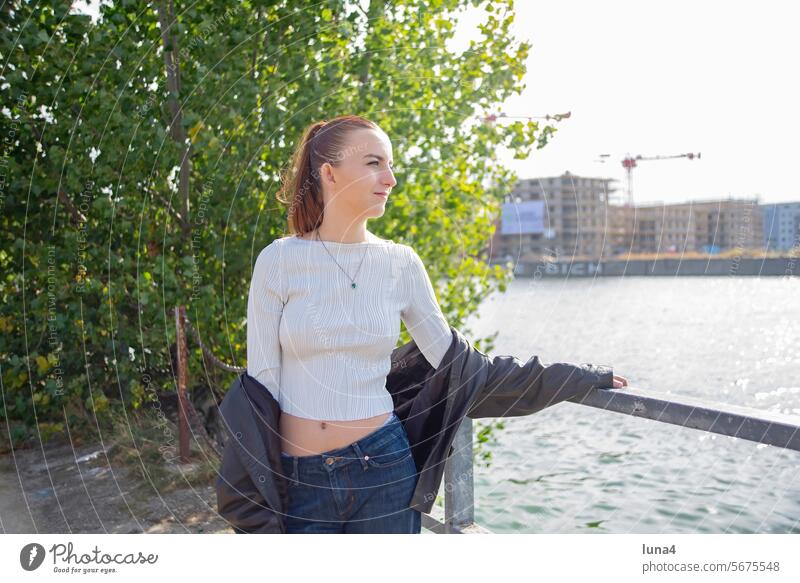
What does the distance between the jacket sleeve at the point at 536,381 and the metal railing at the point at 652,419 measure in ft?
0.14

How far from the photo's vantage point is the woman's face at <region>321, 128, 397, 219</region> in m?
1.80

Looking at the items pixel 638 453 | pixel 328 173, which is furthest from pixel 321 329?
pixel 638 453

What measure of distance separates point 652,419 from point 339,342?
71 centimetres

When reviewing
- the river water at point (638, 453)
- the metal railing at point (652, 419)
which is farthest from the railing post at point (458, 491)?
the river water at point (638, 453)

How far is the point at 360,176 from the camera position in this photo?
1800mm

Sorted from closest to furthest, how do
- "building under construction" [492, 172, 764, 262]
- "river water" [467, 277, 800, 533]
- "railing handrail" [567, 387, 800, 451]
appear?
"railing handrail" [567, 387, 800, 451] < "building under construction" [492, 172, 764, 262] < "river water" [467, 277, 800, 533]

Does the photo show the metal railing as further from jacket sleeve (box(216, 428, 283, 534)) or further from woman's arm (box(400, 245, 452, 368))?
jacket sleeve (box(216, 428, 283, 534))

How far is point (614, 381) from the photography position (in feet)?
6.22

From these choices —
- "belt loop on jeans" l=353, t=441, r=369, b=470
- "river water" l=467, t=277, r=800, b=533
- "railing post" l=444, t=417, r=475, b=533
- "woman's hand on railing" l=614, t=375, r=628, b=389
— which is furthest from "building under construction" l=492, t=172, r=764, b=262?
"belt loop on jeans" l=353, t=441, r=369, b=470

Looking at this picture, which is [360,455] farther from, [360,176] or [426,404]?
[360,176]

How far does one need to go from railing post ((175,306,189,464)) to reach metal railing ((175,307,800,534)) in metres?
2.00
